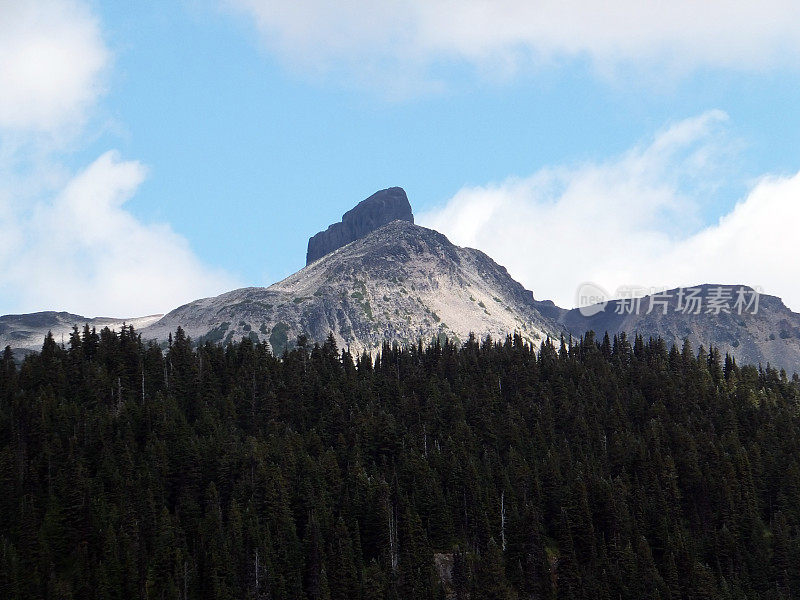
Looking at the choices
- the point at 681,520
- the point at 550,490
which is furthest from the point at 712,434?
the point at 550,490

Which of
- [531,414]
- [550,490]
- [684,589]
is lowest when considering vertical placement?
[684,589]

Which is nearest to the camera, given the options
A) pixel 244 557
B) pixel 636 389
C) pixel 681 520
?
pixel 244 557

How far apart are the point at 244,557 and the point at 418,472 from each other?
36248mm

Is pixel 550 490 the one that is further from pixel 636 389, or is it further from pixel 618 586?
pixel 636 389

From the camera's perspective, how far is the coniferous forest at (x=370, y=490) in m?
121

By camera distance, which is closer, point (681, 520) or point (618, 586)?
point (618, 586)

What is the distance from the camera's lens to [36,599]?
359ft

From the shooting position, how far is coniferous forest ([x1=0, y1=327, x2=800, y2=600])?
121 m

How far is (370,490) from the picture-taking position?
138 meters

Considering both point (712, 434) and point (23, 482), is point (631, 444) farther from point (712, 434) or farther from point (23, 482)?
point (23, 482)

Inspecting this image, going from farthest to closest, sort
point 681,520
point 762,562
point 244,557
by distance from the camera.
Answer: point 681,520 → point 762,562 → point 244,557

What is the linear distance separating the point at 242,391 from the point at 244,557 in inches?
2456

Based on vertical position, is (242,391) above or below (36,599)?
above

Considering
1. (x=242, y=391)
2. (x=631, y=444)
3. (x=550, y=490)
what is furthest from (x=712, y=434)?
(x=242, y=391)
